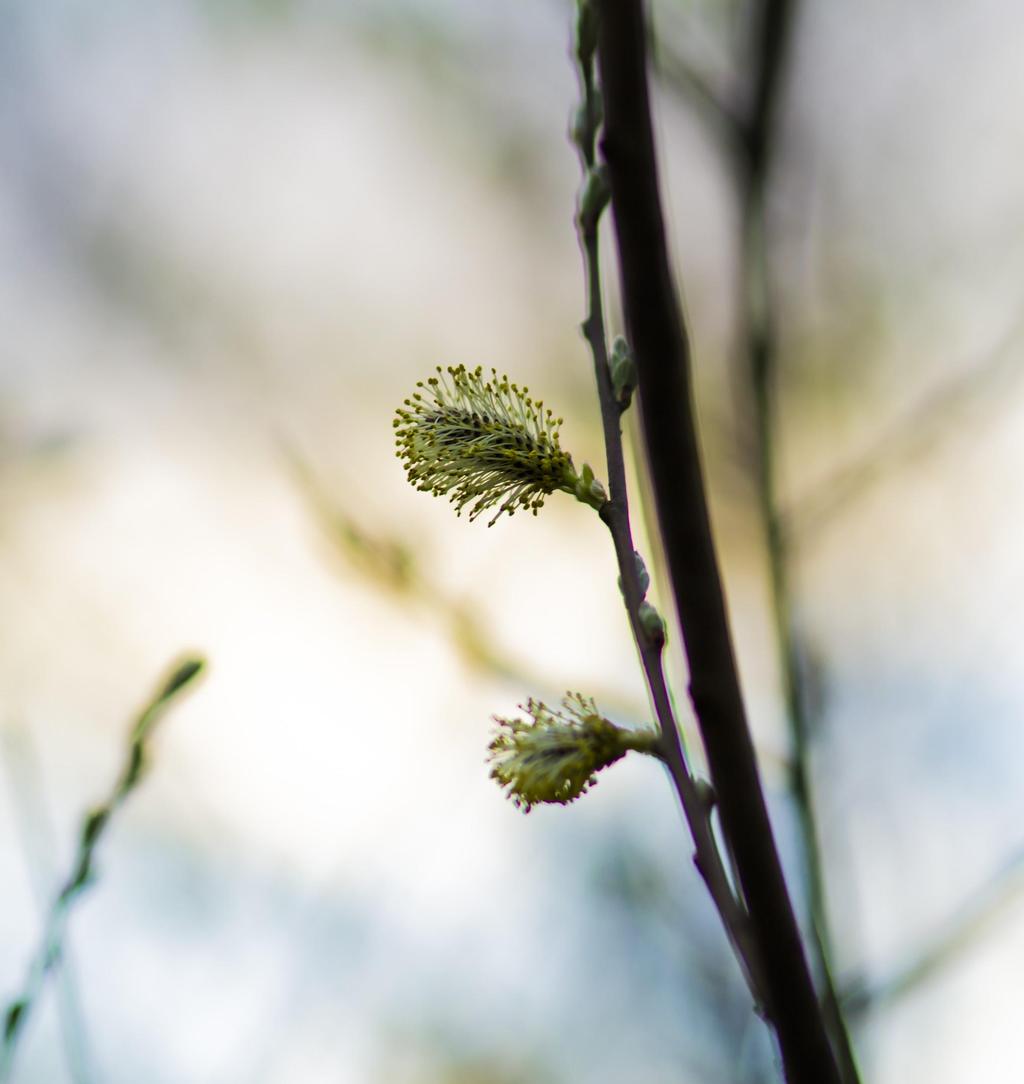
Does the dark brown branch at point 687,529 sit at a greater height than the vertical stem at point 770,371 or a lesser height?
lesser

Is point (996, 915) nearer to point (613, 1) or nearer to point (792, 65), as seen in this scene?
point (792, 65)

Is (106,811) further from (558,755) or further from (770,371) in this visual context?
(770,371)

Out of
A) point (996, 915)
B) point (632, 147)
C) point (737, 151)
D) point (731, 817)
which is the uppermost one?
point (737, 151)

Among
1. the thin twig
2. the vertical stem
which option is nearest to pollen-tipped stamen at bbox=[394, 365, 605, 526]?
the thin twig

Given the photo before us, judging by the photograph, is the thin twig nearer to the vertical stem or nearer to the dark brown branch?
the dark brown branch

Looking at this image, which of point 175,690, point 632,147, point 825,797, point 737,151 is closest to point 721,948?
point 825,797

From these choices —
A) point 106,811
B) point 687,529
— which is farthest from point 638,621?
point 106,811

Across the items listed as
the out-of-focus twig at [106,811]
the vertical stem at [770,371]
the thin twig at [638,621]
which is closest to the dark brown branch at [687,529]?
the thin twig at [638,621]

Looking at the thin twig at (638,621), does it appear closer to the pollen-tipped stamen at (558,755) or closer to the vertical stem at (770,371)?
the pollen-tipped stamen at (558,755)
